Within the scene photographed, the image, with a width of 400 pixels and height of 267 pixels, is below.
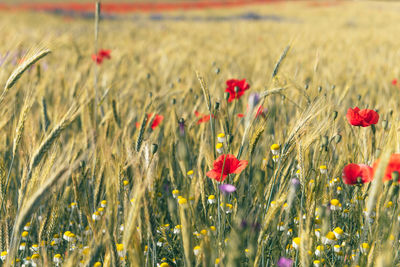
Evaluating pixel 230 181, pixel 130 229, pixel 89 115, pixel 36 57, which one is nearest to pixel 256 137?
pixel 230 181

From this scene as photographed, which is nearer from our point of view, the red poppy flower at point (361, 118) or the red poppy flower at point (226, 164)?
the red poppy flower at point (226, 164)

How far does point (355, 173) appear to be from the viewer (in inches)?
32.6

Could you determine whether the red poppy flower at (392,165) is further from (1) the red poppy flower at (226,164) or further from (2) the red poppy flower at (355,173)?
(1) the red poppy flower at (226,164)

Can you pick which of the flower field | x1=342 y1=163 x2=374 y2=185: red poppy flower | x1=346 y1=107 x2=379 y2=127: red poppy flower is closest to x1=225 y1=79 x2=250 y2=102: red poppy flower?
the flower field

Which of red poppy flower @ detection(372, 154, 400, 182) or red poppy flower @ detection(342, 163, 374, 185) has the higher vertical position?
red poppy flower @ detection(372, 154, 400, 182)

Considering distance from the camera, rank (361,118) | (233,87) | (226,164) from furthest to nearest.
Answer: (233,87) → (361,118) → (226,164)

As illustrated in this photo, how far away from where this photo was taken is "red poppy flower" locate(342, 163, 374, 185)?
0.80 meters

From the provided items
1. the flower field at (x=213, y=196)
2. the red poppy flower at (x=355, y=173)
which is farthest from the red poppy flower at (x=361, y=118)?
the red poppy flower at (x=355, y=173)

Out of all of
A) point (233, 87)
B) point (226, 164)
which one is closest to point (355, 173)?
point (226, 164)

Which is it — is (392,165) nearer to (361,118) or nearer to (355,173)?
(355,173)

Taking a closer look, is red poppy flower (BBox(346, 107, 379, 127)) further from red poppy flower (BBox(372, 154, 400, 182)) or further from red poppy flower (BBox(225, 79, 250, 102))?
red poppy flower (BBox(225, 79, 250, 102))

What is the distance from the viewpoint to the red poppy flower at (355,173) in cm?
80

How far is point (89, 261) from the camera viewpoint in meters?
0.55

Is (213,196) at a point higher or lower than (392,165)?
lower
